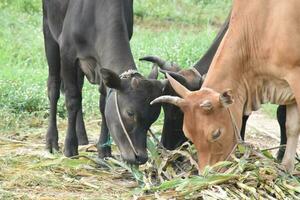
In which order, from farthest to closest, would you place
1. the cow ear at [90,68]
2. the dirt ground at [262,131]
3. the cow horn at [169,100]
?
1. the dirt ground at [262,131]
2. the cow ear at [90,68]
3. the cow horn at [169,100]

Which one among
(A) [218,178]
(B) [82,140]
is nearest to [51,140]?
(B) [82,140]

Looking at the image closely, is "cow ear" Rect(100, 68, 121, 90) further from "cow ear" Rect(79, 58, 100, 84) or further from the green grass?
the green grass

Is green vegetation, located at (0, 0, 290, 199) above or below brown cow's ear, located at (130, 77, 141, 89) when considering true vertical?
below

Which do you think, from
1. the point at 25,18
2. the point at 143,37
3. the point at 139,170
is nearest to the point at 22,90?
the point at 139,170

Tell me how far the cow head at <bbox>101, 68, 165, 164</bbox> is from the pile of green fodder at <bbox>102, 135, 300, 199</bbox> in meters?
0.18

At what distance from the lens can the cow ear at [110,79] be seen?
6203 mm

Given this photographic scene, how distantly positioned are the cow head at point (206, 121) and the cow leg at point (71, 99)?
4.10 ft

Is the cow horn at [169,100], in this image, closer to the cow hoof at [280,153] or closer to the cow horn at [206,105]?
the cow horn at [206,105]

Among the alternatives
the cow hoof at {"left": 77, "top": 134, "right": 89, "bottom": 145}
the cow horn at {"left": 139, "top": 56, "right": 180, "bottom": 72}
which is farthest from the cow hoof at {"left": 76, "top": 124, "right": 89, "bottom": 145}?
the cow horn at {"left": 139, "top": 56, "right": 180, "bottom": 72}

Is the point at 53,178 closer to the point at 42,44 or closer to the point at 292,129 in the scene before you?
the point at 292,129

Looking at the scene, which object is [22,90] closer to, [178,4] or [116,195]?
[116,195]

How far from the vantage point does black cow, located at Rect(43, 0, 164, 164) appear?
6270 mm

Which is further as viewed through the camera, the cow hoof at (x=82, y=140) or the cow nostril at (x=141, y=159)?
the cow hoof at (x=82, y=140)

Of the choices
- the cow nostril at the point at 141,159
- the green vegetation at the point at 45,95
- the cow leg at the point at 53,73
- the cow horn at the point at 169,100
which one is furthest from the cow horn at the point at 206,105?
the cow leg at the point at 53,73
